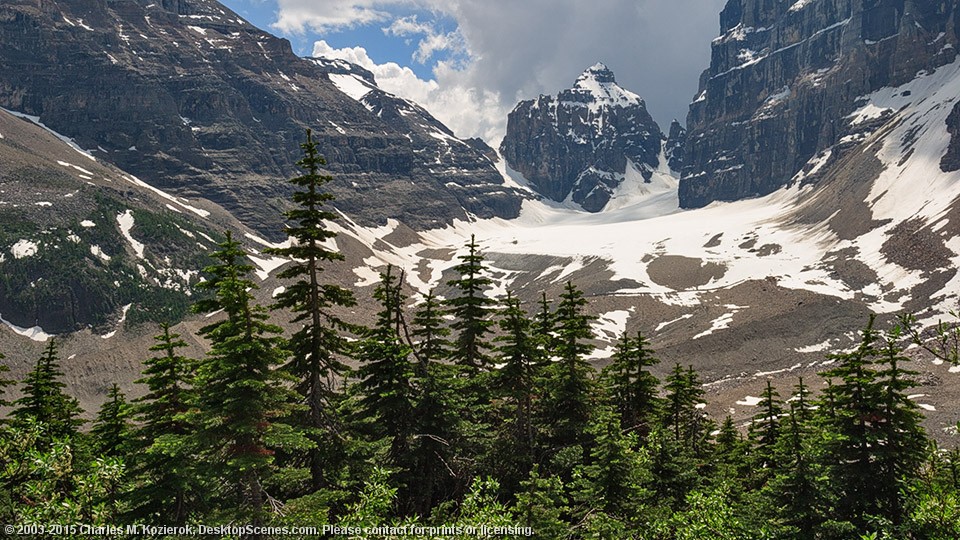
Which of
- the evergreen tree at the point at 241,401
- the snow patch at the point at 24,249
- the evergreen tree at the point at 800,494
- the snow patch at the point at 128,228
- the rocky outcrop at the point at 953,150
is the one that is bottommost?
the evergreen tree at the point at 800,494

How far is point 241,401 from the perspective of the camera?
13352mm

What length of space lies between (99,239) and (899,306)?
558 feet

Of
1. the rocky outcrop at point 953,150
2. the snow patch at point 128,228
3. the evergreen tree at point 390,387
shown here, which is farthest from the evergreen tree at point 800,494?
the rocky outcrop at point 953,150

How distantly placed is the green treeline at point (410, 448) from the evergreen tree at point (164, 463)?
7 cm

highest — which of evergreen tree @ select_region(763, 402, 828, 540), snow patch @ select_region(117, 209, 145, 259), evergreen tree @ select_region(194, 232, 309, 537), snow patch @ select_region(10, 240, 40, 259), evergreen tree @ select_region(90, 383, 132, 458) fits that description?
snow patch @ select_region(117, 209, 145, 259)

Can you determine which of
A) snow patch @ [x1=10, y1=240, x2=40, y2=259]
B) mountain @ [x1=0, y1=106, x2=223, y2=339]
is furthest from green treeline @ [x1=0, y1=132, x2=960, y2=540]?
→ snow patch @ [x1=10, y1=240, x2=40, y2=259]

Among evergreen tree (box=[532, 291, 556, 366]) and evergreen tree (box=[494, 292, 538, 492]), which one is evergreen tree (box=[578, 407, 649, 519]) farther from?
evergreen tree (box=[532, 291, 556, 366])

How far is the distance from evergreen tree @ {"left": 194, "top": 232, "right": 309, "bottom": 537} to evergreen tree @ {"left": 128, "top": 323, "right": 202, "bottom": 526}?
276 cm

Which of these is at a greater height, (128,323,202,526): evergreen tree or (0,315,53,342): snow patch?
(0,315,53,342): snow patch

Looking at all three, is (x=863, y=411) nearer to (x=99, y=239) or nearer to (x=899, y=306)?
(x=899, y=306)

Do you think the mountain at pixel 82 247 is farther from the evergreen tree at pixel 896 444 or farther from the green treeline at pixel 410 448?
the evergreen tree at pixel 896 444

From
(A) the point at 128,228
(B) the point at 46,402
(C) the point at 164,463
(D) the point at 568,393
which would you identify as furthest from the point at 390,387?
(A) the point at 128,228

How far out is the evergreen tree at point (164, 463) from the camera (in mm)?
16547

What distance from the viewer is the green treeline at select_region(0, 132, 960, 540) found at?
12.6 m
